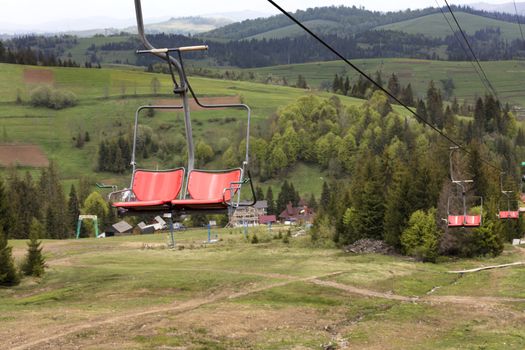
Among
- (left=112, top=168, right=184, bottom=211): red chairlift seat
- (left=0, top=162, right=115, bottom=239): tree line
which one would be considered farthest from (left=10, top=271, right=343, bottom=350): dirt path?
(left=0, top=162, right=115, bottom=239): tree line

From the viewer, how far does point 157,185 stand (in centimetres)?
1902

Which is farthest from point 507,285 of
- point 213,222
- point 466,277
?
point 213,222

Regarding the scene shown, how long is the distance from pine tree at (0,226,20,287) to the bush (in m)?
37.0

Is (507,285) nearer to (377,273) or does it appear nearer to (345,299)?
(377,273)

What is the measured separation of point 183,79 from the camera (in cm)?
1652

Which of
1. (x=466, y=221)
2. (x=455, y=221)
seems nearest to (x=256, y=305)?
(x=455, y=221)

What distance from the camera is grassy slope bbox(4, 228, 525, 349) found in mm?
36750

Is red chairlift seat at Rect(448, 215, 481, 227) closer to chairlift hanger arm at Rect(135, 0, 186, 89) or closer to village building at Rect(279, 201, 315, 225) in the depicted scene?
chairlift hanger arm at Rect(135, 0, 186, 89)

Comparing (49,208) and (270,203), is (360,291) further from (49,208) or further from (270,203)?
(270,203)

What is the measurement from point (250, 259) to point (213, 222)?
91.4 m

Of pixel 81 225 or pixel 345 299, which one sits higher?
pixel 345 299

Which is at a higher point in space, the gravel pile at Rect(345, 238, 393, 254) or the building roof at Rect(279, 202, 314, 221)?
the gravel pile at Rect(345, 238, 393, 254)

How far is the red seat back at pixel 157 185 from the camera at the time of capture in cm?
1875

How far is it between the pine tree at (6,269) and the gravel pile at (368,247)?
38410 millimetres
